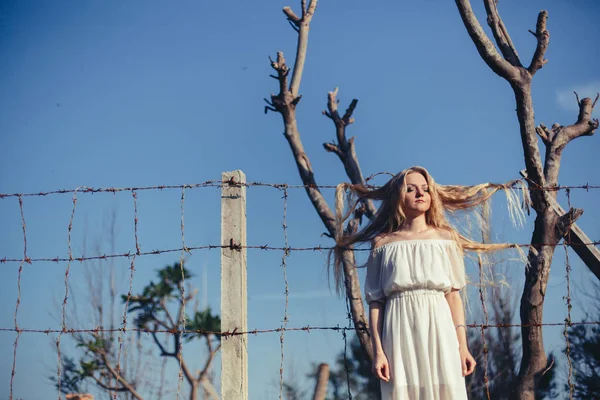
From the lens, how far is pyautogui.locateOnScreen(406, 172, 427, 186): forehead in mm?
4243

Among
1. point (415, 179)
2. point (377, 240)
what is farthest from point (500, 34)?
point (377, 240)

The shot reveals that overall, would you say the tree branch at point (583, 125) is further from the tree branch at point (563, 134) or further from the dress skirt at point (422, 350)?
the dress skirt at point (422, 350)

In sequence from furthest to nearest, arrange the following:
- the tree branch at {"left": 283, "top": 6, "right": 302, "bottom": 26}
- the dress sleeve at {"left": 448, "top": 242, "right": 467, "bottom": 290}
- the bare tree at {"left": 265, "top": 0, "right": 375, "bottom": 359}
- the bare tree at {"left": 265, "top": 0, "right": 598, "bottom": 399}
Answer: the tree branch at {"left": 283, "top": 6, "right": 302, "bottom": 26} < the bare tree at {"left": 265, "top": 0, "right": 375, "bottom": 359} < the bare tree at {"left": 265, "top": 0, "right": 598, "bottom": 399} < the dress sleeve at {"left": 448, "top": 242, "right": 467, "bottom": 290}

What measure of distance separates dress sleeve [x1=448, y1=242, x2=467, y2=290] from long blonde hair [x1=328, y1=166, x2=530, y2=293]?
108 millimetres

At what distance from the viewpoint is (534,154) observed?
298 inches

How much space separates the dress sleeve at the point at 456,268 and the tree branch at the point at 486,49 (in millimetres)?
4149

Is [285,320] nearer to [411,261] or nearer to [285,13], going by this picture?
[411,261]

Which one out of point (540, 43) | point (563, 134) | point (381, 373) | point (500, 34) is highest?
point (500, 34)

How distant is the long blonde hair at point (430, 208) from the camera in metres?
4.29

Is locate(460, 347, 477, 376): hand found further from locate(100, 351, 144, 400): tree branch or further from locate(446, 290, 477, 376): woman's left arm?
locate(100, 351, 144, 400): tree branch

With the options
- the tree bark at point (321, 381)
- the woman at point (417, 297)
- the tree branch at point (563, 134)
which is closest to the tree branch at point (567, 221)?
the tree branch at point (563, 134)

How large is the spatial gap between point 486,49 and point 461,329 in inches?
177

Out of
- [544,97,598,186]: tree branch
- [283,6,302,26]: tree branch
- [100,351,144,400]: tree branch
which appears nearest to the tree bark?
[544,97,598,186]: tree branch

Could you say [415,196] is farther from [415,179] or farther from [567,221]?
[567,221]
